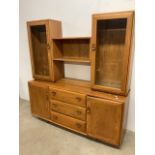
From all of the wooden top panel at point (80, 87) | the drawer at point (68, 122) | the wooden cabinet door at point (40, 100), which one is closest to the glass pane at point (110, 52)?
the wooden top panel at point (80, 87)

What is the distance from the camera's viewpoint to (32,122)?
2.51 metres

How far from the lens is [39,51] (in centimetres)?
246

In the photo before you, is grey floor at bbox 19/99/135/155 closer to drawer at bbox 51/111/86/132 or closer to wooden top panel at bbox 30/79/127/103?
drawer at bbox 51/111/86/132

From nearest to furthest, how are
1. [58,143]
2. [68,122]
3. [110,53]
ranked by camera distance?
1. [110,53]
2. [58,143]
3. [68,122]

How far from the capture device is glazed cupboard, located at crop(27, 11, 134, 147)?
170cm

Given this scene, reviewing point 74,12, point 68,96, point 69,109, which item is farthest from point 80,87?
point 74,12

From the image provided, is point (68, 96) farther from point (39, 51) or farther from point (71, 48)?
point (39, 51)

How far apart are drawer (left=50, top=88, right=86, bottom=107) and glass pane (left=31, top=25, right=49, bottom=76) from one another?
0.44 metres

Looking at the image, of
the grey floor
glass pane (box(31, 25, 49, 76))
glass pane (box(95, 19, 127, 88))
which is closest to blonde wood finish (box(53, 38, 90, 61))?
glass pane (box(31, 25, 49, 76))

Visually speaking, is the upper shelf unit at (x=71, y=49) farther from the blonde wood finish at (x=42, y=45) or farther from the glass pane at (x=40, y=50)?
the glass pane at (x=40, y=50)

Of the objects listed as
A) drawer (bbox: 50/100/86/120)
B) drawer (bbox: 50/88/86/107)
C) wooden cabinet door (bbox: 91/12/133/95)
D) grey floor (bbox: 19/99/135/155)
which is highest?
wooden cabinet door (bbox: 91/12/133/95)

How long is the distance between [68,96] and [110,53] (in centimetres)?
85

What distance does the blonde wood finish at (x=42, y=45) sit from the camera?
7.08ft
